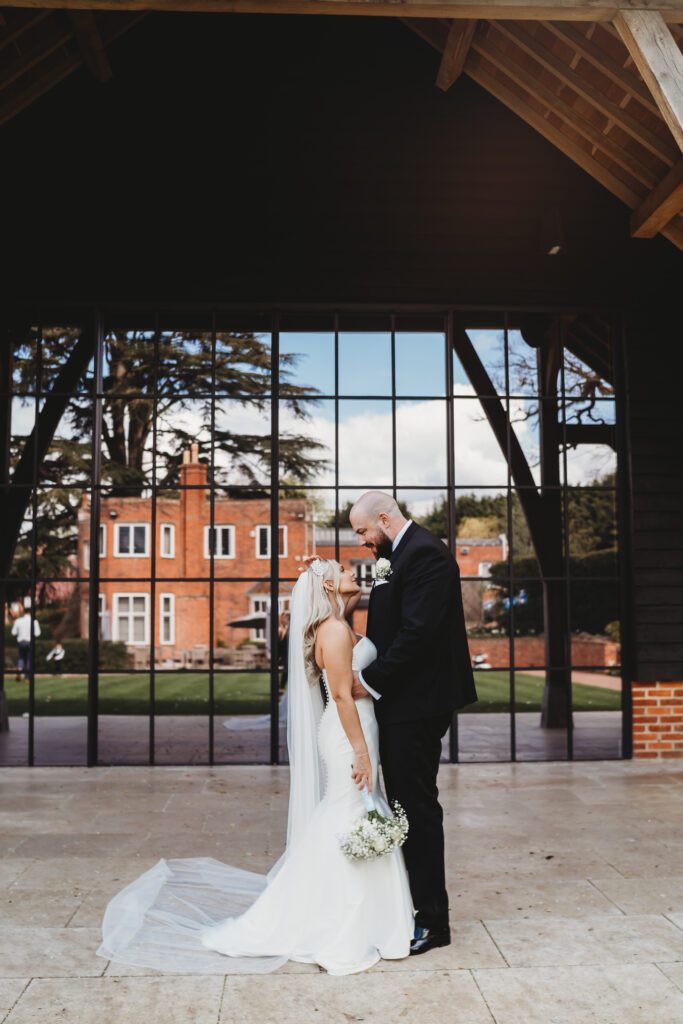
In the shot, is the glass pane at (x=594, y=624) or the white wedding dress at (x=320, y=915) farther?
the glass pane at (x=594, y=624)

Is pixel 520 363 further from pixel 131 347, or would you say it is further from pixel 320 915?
pixel 320 915

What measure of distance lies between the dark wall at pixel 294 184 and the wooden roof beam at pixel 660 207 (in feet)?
2.06

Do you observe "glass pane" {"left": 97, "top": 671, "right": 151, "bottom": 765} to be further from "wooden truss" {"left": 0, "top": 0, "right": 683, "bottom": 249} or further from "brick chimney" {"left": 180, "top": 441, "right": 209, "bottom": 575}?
"wooden truss" {"left": 0, "top": 0, "right": 683, "bottom": 249}

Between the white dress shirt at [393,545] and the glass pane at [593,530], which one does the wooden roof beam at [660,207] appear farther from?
the glass pane at [593,530]

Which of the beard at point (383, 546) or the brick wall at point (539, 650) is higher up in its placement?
the beard at point (383, 546)

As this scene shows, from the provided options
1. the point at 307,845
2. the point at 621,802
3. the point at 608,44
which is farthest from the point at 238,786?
the point at 608,44

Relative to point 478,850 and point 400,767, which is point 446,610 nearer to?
point 400,767

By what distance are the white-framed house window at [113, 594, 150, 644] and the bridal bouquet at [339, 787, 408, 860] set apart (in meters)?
19.4

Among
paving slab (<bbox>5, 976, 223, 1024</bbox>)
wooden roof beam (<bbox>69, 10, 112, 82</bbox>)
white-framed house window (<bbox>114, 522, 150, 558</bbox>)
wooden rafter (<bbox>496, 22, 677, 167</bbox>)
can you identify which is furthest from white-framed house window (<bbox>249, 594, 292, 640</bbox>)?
paving slab (<bbox>5, 976, 223, 1024</bbox>)

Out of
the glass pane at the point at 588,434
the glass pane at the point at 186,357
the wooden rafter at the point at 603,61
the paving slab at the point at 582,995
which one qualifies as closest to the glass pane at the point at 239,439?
the glass pane at the point at 186,357

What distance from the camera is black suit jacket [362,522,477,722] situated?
3535 millimetres

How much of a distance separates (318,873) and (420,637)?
3.30 feet

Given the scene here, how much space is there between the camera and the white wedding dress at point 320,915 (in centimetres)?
340

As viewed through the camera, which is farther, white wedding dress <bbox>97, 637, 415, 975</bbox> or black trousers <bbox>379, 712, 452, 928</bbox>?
black trousers <bbox>379, 712, 452, 928</bbox>
